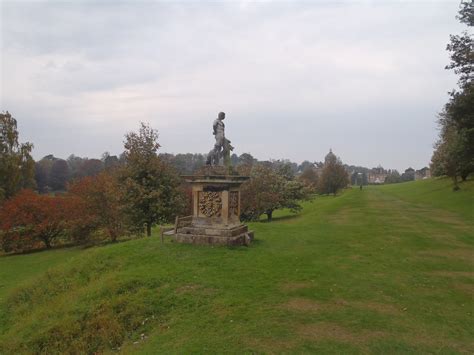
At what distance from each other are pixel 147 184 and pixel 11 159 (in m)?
19.6

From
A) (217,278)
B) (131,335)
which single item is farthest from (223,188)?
(131,335)

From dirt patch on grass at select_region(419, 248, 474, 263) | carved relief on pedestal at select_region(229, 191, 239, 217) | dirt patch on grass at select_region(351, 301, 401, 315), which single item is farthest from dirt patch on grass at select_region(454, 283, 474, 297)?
carved relief on pedestal at select_region(229, 191, 239, 217)

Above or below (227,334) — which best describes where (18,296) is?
below

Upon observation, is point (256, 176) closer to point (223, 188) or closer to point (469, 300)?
point (223, 188)

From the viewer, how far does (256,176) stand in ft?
115

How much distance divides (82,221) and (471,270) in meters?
23.7

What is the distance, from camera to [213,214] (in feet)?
42.4

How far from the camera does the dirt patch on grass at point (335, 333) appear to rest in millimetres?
6234

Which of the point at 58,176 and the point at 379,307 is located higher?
the point at 58,176

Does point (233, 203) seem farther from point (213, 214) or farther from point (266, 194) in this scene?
point (266, 194)

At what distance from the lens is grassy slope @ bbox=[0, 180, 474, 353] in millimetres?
6406

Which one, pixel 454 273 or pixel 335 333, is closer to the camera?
pixel 335 333

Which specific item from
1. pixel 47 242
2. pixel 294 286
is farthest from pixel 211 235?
pixel 47 242

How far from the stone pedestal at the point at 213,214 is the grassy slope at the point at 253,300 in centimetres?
67
